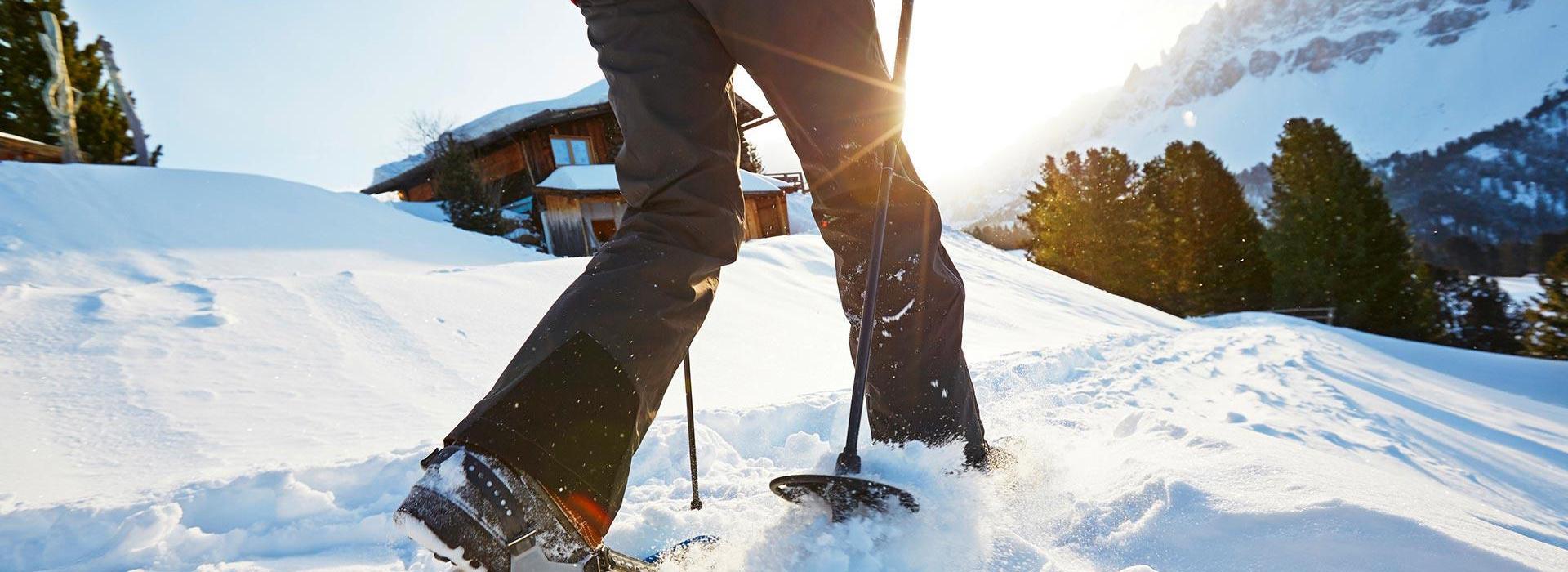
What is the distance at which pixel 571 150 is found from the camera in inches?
681

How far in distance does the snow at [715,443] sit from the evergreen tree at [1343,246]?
1955 centimetres

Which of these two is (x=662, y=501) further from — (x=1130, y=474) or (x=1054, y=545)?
(x=1130, y=474)

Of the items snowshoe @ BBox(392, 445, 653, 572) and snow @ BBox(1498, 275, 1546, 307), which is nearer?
snowshoe @ BBox(392, 445, 653, 572)

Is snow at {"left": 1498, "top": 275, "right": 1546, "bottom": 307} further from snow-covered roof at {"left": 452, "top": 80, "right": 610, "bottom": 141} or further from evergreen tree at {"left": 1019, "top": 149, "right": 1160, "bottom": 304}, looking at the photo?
snow-covered roof at {"left": 452, "top": 80, "right": 610, "bottom": 141}

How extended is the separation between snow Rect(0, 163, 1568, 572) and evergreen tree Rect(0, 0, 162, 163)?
9.59 metres

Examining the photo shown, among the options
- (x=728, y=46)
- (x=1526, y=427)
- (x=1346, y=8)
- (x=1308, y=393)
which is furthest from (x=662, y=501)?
(x=1346, y=8)

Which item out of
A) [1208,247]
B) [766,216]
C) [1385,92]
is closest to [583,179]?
[766,216]

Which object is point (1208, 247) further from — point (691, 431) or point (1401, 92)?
point (1401, 92)

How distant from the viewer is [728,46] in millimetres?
1016

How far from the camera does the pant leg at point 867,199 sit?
39.1 inches

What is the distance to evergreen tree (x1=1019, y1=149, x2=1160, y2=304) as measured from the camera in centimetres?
2486

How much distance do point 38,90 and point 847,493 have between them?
16.5 metres

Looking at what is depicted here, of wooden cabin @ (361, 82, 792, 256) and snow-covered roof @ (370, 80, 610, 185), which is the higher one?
snow-covered roof @ (370, 80, 610, 185)

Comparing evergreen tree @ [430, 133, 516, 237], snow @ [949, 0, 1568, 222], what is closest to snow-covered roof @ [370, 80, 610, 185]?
evergreen tree @ [430, 133, 516, 237]
